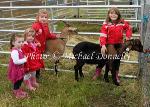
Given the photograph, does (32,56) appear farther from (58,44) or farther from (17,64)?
(58,44)

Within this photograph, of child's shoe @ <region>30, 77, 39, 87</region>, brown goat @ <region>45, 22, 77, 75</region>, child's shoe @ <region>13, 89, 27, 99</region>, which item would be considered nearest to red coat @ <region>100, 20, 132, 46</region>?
brown goat @ <region>45, 22, 77, 75</region>

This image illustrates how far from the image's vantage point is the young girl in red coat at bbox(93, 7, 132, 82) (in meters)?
6.17

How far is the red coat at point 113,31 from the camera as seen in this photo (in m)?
6.23

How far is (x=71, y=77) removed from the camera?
6.98m

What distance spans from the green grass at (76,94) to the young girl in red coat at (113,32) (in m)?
0.47

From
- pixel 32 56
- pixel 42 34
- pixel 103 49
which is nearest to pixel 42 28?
pixel 42 34

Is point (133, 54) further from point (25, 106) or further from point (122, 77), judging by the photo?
point (25, 106)

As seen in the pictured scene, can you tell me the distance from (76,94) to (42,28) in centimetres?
151

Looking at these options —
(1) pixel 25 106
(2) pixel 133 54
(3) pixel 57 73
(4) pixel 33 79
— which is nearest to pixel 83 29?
(2) pixel 133 54

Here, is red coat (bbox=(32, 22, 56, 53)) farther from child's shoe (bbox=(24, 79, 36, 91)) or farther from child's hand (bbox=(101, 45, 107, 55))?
child's hand (bbox=(101, 45, 107, 55))

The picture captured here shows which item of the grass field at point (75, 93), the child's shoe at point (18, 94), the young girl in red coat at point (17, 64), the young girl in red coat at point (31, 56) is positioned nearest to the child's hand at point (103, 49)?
the grass field at point (75, 93)

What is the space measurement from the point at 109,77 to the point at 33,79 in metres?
1.44

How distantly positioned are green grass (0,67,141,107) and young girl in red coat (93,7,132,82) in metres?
0.47

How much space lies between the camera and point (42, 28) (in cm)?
670
